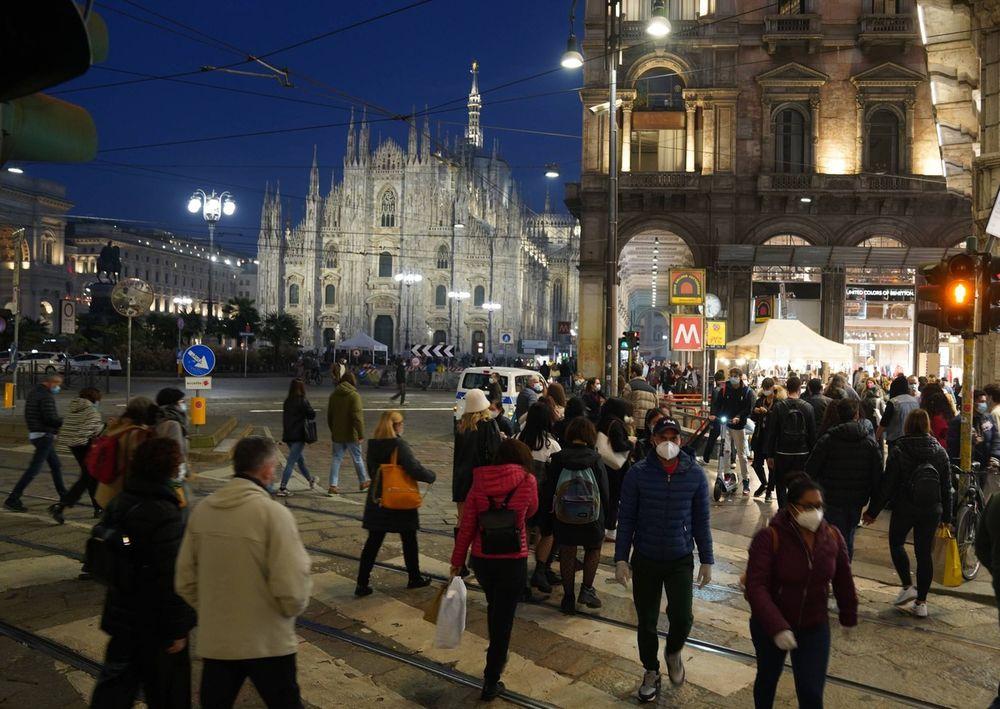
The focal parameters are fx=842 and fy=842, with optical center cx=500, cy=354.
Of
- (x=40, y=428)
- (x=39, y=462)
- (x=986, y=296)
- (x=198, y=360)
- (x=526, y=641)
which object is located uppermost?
(x=986, y=296)

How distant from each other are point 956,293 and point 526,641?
14.6 feet

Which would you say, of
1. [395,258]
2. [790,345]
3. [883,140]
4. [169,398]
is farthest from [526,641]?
[395,258]

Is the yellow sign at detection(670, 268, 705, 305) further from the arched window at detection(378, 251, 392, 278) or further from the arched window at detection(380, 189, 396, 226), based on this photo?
the arched window at detection(380, 189, 396, 226)

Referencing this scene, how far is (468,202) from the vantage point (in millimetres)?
79812

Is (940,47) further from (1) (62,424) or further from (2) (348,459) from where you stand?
(1) (62,424)

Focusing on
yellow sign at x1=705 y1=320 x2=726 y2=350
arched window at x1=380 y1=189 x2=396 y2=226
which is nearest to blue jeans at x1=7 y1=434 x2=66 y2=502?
yellow sign at x1=705 y1=320 x2=726 y2=350

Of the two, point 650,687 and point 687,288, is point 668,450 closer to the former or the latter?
point 650,687

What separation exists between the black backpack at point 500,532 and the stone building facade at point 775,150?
77.9ft

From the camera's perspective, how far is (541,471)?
6.88m

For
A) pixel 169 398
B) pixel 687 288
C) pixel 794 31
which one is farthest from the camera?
pixel 794 31

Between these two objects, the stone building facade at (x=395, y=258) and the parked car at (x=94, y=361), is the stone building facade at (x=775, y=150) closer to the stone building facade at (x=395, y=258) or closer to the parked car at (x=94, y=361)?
the parked car at (x=94, y=361)

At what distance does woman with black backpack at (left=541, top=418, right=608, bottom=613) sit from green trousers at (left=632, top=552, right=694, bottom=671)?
1079mm

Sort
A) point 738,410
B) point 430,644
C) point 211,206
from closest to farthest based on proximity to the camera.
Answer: point 430,644 → point 738,410 → point 211,206

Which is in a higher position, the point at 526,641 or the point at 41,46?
the point at 41,46
